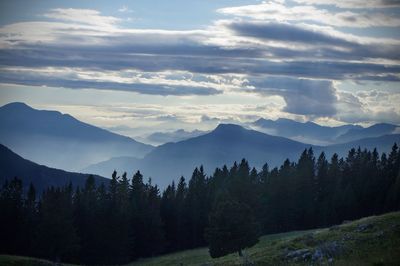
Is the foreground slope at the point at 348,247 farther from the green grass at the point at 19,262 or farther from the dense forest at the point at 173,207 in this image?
the dense forest at the point at 173,207

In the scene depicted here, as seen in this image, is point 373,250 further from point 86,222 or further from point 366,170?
point 366,170

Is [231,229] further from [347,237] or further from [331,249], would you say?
[331,249]

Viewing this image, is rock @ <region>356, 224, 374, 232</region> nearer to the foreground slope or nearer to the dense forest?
the foreground slope

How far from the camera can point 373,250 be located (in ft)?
97.3

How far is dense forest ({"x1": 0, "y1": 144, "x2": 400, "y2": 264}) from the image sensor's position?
83.7m

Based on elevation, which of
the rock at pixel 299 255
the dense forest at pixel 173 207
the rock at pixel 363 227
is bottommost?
the dense forest at pixel 173 207

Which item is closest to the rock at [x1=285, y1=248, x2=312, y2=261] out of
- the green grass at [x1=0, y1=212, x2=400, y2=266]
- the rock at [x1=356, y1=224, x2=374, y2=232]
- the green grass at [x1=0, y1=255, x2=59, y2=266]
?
the green grass at [x1=0, y1=212, x2=400, y2=266]

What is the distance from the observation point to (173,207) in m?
104

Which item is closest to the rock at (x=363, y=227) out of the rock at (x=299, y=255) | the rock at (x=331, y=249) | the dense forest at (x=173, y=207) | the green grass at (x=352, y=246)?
the green grass at (x=352, y=246)

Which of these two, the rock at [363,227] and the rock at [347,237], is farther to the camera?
the rock at [363,227]

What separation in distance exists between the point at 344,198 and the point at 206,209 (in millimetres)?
28418

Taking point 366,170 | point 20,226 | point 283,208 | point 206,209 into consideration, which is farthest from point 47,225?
point 366,170

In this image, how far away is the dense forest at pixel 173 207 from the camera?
83688 mm

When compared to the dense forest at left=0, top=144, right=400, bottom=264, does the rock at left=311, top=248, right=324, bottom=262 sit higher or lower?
higher
